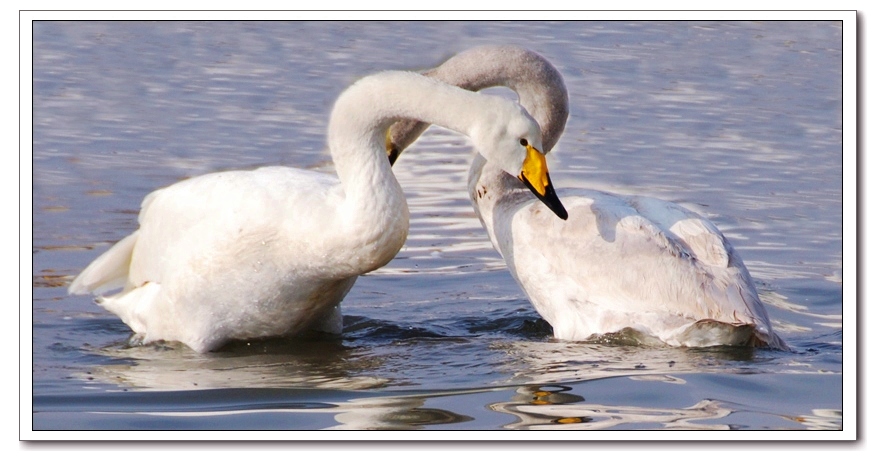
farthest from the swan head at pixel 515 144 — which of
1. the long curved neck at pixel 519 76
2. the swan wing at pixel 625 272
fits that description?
the long curved neck at pixel 519 76

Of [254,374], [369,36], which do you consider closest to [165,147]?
[369,36]

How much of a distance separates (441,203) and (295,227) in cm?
380

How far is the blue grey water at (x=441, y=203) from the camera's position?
22.8 ft

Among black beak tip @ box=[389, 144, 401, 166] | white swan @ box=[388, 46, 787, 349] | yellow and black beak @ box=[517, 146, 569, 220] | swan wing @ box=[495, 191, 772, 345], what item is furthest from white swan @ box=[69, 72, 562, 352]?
swan wing @ box=[495, 191, 772, 345]

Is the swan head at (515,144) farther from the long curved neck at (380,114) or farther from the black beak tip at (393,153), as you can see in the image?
the black beak tip at (393,153)

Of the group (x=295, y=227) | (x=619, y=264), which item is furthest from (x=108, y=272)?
(x=619, y=264)

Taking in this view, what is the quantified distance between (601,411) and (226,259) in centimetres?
219

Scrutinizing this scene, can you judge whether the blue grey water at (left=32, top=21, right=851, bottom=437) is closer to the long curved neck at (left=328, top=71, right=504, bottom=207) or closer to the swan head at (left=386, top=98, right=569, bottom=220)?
the long curved neck at (left=328, top=71, right=504, bottom=207)

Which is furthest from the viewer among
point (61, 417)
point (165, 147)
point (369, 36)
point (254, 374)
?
point (165, 147)

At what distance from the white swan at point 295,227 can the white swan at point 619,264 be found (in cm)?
36

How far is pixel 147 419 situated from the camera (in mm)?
6684

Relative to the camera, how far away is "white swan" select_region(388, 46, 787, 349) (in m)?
7.72
